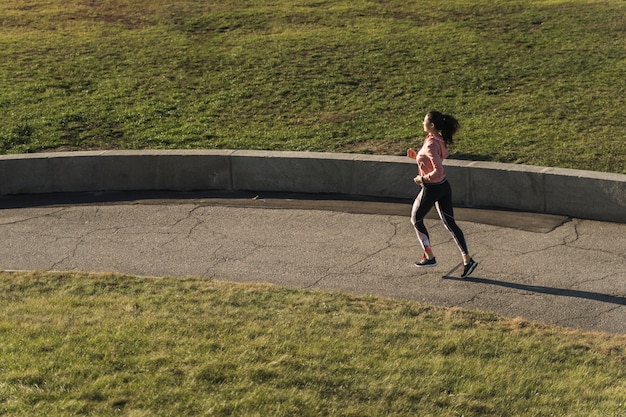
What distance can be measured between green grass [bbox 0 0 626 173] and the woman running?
320 centimetres

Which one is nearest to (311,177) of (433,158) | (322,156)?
(322,156)

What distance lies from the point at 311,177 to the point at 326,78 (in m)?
4.82

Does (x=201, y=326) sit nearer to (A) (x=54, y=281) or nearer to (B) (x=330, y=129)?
(A) (x=54, y=281)

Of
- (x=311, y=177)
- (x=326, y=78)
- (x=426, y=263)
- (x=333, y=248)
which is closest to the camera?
(x=426, y=263)

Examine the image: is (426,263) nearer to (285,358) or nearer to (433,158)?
(433,158)

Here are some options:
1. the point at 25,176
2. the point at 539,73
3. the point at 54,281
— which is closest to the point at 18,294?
the point at 54,281

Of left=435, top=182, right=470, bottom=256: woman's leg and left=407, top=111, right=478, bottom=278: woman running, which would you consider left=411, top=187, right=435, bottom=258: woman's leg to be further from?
left=435, top=182, right=470, bottom=256: woman's leg

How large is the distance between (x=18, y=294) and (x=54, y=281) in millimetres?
454

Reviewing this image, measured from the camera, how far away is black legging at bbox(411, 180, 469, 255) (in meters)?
9.37

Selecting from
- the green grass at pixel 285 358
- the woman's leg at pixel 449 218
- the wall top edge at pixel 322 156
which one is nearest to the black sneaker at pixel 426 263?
the woman's leg at pixel 449 218

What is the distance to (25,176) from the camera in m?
13.3

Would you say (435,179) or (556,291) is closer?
(556,291)

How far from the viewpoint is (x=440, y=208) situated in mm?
9523

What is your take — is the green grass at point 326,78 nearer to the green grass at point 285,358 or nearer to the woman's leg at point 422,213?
the woman's leg at point 422,213
